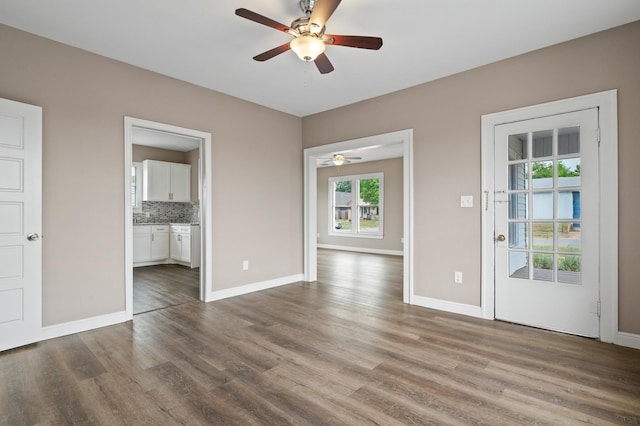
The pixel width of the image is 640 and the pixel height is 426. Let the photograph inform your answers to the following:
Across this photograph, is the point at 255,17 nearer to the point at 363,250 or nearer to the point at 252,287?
the point at 252,287

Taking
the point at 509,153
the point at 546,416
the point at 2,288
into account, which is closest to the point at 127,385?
the point at 2,288

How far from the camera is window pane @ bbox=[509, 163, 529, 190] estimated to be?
3.34 meters

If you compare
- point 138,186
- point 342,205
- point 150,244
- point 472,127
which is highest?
point 472,127

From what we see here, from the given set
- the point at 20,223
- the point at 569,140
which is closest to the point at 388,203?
the point at 569,140

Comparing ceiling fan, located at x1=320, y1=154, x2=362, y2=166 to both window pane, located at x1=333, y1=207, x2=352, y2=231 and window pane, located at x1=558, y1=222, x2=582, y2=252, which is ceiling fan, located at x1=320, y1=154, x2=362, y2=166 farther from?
window pane, located at x1=558, y1=222, x2=582, y2=252

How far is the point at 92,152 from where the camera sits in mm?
3279

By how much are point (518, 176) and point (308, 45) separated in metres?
2.54

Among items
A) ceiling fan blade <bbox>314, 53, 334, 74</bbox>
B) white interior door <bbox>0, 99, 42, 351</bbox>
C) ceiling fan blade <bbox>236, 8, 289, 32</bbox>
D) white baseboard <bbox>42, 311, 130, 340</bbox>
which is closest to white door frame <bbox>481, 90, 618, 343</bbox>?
ceiling fan blade <bbox>314, 53, 334, 74</bbox>

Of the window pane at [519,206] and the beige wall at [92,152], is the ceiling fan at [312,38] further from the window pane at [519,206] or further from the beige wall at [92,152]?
the window pane at [519,206]

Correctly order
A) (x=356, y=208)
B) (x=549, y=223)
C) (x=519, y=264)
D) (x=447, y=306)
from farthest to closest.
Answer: (x=356, y=208), (x=447, y=306), (x=519, y=264), (x=549, y=223)

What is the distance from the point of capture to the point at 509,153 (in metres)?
3.44

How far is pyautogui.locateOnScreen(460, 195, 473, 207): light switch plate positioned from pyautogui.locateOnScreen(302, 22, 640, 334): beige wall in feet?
0.16

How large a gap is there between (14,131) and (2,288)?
1338mm

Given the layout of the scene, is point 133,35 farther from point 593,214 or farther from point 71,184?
point 593,214
